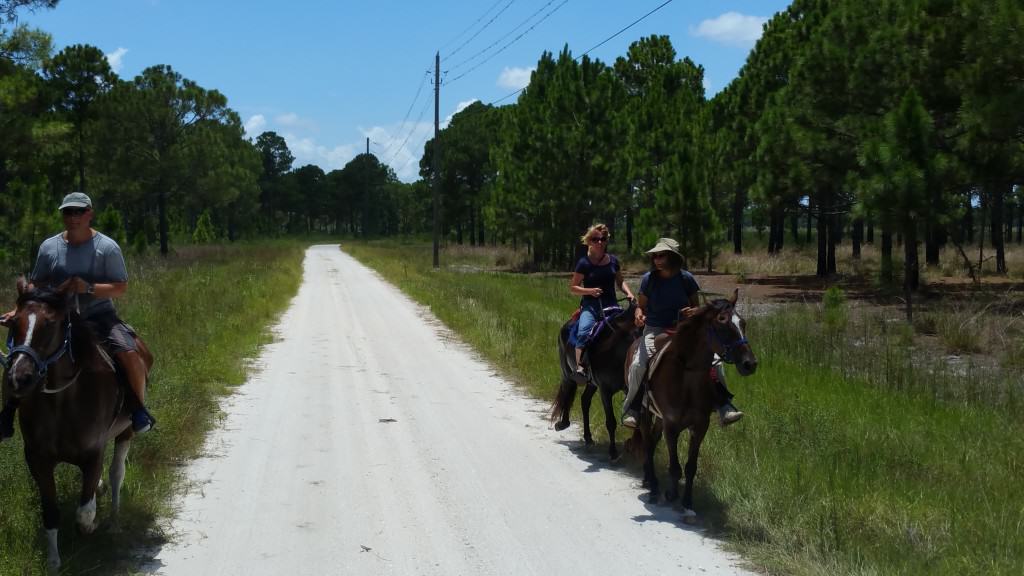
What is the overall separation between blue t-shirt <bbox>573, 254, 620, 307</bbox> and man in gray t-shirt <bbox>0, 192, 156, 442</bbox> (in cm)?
451

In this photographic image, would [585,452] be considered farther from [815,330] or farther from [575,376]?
[815,330]

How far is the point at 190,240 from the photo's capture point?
74.8m

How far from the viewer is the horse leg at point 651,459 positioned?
7.23 m

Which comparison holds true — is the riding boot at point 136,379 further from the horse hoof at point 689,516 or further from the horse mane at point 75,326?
the horse hoof at point 689,516

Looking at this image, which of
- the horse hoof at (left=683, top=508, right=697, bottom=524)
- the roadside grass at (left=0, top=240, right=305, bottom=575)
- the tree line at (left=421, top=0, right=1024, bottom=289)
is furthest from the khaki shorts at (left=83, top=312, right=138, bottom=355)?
the tree line at (left=421, top=0, right=1024, bottom=289)

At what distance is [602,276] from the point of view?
901 cm

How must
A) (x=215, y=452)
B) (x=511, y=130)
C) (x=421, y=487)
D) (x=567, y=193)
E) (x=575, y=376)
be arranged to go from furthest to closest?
(x=511, y=130), (x=567, y=193), (x=575, y=376), (x=215, y=452), (x=421, y=487)

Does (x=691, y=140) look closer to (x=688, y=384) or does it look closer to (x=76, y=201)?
(x=688, y=384)

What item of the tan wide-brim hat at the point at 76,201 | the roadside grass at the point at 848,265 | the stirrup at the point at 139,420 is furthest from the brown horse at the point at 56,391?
the roadside grass at the point at 848,265

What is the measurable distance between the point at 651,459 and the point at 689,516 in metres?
0.79

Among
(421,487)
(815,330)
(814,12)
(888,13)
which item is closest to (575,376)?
(421,487)

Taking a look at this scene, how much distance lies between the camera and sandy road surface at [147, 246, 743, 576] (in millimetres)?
5816

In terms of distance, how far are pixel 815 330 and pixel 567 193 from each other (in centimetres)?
2279

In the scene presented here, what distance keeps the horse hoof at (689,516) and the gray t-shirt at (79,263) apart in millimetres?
4479
